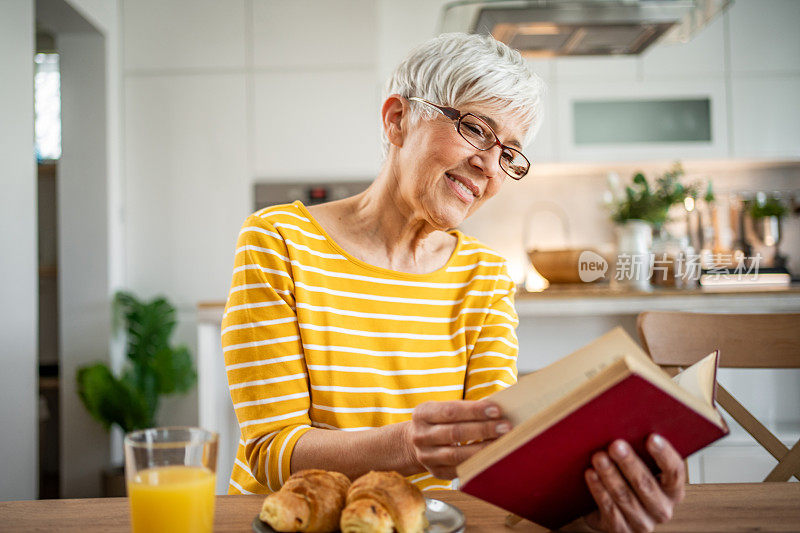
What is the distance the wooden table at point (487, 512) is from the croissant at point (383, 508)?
0.33 ft

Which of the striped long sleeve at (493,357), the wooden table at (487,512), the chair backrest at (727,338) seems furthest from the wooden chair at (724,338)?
the wooden table at (487,512)

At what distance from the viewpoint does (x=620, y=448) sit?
54cm

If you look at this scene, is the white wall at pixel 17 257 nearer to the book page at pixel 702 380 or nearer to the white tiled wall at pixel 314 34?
the white tiled wall at pixel 314 34

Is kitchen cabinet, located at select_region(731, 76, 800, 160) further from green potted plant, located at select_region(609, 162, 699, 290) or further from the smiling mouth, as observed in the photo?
the smiling mouth

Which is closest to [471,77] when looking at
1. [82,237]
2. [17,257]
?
[17,257]

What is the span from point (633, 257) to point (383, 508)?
2.15 meters

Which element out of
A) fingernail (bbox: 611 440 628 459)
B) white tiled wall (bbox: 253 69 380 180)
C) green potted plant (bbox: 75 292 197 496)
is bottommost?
green potted plant (bbox: 75 292 197 496)

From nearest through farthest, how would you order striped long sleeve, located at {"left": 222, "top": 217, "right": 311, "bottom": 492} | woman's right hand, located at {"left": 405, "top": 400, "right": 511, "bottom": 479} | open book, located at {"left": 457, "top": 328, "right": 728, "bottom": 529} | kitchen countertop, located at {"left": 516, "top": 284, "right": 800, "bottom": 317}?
1. open book, located at {"left": 457, "top": 328, "right": 728, "bottom": 529}
2. woman's right hand, located at {"left": 405, "top": 400, "right": 511, "bottom": 479}
3. striped long sleeve, located at {"left": 222, "top": 217, "right": 311, "bottom": 492}
4. kitchen countertop, located at {"left": 516, "top": 284, "right": 800, "bottom": 317}

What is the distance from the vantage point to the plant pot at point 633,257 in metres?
2.49

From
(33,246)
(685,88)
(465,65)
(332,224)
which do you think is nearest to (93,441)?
(33,246)

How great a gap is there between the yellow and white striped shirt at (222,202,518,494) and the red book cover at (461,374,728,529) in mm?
377

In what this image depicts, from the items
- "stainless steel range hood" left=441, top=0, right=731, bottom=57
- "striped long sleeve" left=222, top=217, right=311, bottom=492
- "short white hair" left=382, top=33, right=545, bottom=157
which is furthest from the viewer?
"stainless steel range hood" left=441, top=0, right=731, bottom=57

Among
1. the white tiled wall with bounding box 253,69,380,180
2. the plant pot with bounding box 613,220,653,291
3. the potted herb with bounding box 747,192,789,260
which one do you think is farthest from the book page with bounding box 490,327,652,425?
the potted herb with bounding box 747,192,789,260

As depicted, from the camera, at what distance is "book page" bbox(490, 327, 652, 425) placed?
1.71 feet
